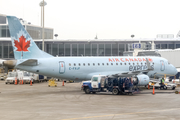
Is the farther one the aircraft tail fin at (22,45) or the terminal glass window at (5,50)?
the terminal glass window at (5,50)

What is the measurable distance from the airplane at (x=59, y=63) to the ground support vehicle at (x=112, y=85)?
281cm

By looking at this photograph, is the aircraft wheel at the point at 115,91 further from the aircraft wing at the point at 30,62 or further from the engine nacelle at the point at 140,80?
the aircraft wing at the point at 30,62

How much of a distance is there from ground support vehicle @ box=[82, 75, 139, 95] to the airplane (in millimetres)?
2805

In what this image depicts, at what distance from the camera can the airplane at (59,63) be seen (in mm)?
33625

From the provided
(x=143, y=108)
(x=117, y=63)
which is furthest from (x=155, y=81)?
(x=143, y=108)

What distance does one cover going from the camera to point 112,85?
31.2 m

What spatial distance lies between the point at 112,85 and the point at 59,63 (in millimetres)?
7486

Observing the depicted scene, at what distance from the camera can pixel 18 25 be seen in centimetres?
3366

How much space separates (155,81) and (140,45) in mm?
21743

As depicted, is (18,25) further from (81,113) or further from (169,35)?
(169,35)

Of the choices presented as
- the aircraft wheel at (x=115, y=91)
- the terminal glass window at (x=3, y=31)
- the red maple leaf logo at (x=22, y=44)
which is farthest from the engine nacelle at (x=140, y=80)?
the terminal glass window at (x=3, y=31)

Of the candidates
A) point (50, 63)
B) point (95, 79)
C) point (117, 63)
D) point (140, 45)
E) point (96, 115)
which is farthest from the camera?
point (140, 45)

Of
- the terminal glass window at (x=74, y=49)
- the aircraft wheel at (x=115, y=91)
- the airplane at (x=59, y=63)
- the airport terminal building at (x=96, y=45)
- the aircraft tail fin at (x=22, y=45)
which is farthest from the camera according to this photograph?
the terminal glass window at (x=74, y=49)

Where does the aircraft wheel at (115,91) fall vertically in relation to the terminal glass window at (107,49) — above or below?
below
